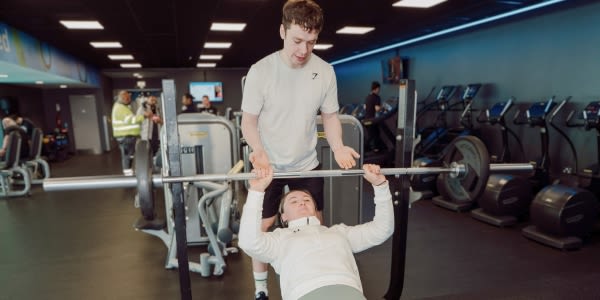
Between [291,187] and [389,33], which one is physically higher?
[389,33]

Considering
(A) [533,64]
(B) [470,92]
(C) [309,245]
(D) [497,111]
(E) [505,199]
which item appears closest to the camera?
(C) [309,245]

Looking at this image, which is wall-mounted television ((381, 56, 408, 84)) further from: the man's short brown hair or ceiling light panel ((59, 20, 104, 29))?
the man's short brown hair

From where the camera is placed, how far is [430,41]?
6645 mm

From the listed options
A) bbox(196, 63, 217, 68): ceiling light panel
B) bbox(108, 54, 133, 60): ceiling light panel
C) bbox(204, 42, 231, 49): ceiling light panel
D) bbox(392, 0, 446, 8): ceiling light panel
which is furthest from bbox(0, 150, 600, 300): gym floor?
bbox(196, 63, 217, 68): ceiling light panel

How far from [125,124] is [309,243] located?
4638 mm

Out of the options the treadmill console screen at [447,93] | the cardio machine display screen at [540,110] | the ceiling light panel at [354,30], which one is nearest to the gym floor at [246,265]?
the cardio machine display screen at [540,110]

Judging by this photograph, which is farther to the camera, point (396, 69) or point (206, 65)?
point (206, 65)

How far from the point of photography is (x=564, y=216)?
9.20ft

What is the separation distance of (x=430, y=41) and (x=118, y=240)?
6.06 meters

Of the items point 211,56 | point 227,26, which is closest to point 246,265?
point 227,26

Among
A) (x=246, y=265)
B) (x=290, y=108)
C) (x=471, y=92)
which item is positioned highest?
(x=471, y=92)

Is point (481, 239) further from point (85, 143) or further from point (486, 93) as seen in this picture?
point (85, 143)

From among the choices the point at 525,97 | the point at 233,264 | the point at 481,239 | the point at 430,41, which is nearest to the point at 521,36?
the point at 525,97

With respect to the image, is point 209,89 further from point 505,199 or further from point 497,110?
point 505,199
